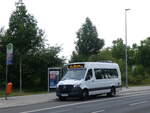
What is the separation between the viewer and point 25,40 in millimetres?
36281

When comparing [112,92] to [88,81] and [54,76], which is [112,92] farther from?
[54,76]

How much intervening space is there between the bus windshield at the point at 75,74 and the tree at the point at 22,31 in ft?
36.0

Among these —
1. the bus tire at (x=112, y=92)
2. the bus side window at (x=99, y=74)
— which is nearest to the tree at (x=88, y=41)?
the bus tire at (x=112, y=92)

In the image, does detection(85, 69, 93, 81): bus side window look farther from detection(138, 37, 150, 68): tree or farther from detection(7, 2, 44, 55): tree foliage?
detection(138, 37, 150, 68): tree

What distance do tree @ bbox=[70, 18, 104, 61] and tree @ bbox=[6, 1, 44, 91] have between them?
46455mm

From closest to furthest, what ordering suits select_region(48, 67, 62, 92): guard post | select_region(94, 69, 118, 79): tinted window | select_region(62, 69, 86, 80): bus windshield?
select_region(62, 69, 86, 80): bus windshield < select_region(94, 69, 118, 79): tinted window < select_region(48, 67, 62, 92): guard post

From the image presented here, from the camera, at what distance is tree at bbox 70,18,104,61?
3319 inches

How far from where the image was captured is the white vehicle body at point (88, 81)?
2430 centimetres

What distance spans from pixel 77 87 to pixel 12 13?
582 inches

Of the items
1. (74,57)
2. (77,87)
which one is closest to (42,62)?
(74,57)

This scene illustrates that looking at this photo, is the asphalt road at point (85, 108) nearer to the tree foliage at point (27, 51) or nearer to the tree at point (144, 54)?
the tree foliage at point (27, 51)

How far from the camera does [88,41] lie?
8512 cm

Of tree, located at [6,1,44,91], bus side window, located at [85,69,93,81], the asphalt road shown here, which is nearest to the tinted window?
bus side window, located at [85,69,93,81]

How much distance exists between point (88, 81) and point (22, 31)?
12.7 meters
